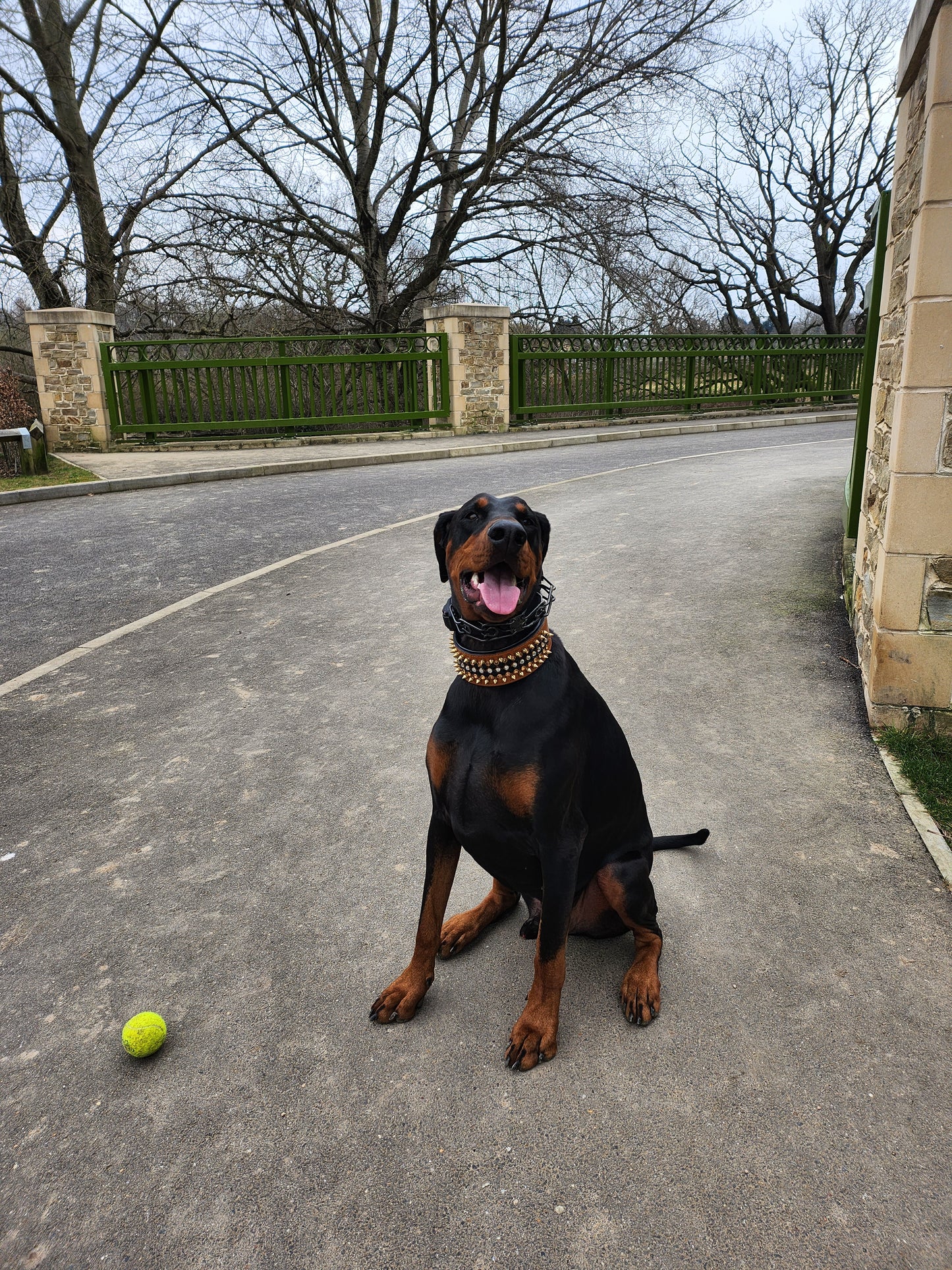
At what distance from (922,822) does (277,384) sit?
17147 millimetres

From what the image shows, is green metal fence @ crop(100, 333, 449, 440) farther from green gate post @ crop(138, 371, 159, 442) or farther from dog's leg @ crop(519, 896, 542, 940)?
dog's leg @ crop(519, 896, 542, 940)

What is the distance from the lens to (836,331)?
32688 millimetres

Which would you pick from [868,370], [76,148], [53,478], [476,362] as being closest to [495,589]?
[868,370]

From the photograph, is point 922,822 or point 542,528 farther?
point 922,822

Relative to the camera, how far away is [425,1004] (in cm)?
249

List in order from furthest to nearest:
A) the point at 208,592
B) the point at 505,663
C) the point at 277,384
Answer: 1. the point at 277,384
2. the point at 208,592
3. the point at 505,663

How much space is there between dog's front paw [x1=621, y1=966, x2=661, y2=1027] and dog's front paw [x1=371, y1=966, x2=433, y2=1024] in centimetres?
56

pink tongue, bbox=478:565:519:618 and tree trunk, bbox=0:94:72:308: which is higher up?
tree trunk, bbox=0:94:72:308

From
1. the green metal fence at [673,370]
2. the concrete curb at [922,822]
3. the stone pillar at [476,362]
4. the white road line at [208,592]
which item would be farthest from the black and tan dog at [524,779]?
the green metal fence at [673,370]

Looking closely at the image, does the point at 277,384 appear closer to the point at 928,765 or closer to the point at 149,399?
the point at 149,399

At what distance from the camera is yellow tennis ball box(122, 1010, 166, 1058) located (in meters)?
2.27

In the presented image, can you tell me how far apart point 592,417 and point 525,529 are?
20.6 meters

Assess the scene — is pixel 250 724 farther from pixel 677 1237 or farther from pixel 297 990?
pixel 677 1237

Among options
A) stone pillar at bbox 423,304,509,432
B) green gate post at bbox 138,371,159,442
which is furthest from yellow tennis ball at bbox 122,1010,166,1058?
stone pillar at bbox 423,304,509,432
